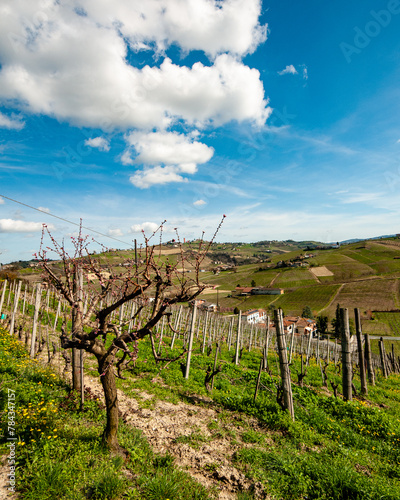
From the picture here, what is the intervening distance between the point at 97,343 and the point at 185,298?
2078mm

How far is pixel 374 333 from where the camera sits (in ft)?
161

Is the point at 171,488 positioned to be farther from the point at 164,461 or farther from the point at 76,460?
the point at 76,460

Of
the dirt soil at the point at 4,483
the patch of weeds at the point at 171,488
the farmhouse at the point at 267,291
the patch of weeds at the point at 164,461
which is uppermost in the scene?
the dirt soil at the point at 4,483

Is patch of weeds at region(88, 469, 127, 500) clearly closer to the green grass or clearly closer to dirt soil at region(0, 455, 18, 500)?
the green grass

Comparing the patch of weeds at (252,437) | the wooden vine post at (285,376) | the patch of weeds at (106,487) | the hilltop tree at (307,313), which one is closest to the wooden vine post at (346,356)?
the wooden vine post at (285,376)

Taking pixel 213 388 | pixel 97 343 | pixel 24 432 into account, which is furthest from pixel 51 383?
pixel 213 388

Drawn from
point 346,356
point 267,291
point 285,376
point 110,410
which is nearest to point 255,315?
point 267,291

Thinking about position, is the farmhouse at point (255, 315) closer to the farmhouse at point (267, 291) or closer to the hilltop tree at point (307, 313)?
the hilltop tree at point (307, 313)

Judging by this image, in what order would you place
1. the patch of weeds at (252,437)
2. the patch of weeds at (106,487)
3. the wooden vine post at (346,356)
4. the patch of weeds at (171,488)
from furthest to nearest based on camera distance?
the wooden vine post at (346,356)
the patch of weeds at (252,437)
the patch of weeds at (171,488)
the patch of weeds at (106,487)

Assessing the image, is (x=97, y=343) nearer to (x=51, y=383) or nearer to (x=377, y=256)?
(x=51, y=383)

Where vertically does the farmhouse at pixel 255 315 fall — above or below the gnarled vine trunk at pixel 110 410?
below

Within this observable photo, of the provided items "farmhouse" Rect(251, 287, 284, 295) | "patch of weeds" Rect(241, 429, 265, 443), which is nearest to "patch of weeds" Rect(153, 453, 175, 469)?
"patch of weeds" Rect(241, 429, 265, 443)

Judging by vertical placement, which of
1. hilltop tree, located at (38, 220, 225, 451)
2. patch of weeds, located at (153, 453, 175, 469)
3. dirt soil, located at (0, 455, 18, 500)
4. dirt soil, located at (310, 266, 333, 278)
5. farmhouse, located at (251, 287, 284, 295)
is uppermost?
hilltop tree, located at (38, 220, 225, 451)

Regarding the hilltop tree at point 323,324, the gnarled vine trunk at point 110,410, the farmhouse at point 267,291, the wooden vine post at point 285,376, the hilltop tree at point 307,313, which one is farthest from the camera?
the farmhouse at point 267,291
